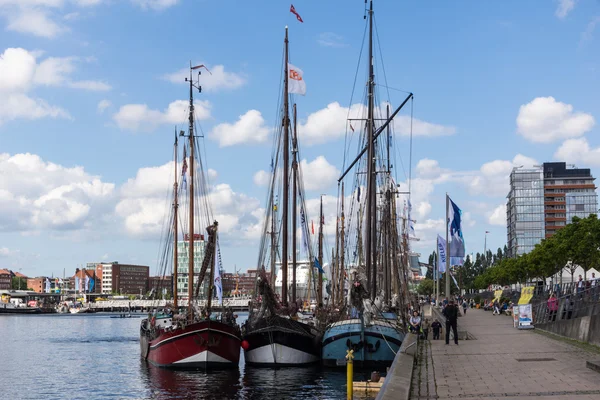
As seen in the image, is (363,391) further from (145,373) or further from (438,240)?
(438,240)

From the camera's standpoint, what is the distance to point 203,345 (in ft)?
137

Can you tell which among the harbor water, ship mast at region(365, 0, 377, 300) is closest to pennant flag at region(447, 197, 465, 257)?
ship mast at region(365, 0, 377, 300)

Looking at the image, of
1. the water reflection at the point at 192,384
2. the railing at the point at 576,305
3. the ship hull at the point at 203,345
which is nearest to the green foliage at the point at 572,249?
the railing at the point at 576,305

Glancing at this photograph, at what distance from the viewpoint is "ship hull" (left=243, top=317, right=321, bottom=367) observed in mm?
41469

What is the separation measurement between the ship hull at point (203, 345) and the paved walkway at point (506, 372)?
14006mm

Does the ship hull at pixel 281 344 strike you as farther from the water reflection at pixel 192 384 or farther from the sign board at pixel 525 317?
the sign board at pixel 525 317

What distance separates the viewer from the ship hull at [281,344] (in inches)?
1633

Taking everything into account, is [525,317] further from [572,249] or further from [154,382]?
[572,249]

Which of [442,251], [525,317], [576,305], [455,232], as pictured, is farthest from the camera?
[442,251]

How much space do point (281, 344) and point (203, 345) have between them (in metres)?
4.34

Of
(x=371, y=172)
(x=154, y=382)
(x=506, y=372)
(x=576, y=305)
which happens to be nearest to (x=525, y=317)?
(x=576, y=305)

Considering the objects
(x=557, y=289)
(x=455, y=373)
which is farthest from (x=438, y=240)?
(x=455, y=373)

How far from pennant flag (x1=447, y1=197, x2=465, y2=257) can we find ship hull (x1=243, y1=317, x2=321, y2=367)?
13.0 meters

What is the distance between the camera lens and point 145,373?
4553cm
